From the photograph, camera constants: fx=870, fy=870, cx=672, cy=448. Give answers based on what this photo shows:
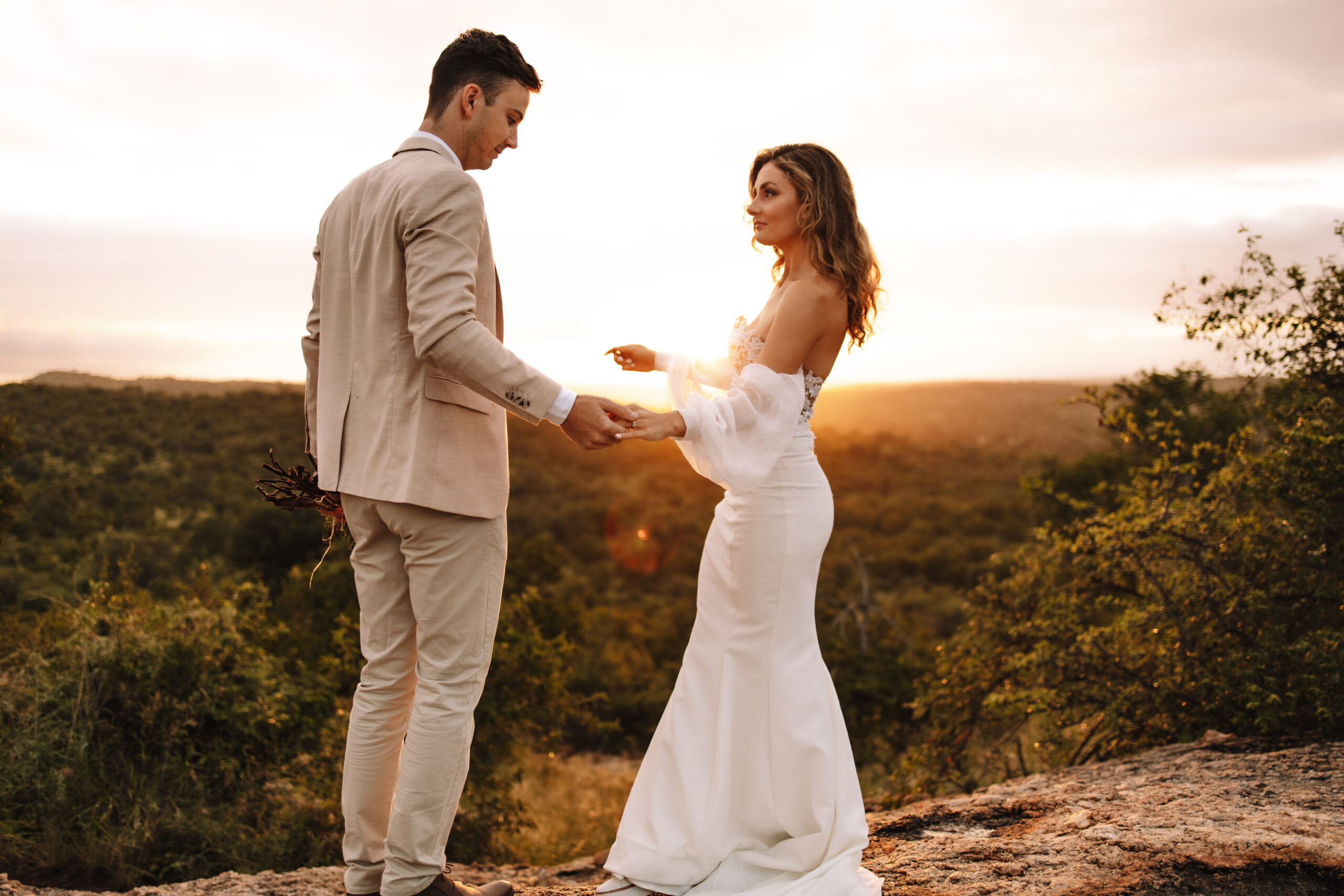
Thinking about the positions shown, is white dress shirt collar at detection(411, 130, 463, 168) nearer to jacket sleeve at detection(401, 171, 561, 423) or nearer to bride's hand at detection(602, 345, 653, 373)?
jacket sleeve at detection(401, 171, 561, 423)

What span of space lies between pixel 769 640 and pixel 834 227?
4.42 feet

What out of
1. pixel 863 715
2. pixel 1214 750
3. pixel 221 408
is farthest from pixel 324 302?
pixel 221 408

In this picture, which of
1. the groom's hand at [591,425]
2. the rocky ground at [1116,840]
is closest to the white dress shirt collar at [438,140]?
the groom's hand at [591,425]

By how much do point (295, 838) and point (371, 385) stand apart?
3112 mm

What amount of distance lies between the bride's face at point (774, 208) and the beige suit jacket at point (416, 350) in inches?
37.7

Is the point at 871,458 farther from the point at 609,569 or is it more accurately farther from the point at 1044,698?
the point at 1044,698

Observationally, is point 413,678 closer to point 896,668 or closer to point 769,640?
point 769,640

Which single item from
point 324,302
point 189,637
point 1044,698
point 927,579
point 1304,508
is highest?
point 324,302

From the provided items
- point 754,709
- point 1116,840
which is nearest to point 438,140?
point 754,709

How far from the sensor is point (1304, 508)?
4656mm

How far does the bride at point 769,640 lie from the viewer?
2586mm

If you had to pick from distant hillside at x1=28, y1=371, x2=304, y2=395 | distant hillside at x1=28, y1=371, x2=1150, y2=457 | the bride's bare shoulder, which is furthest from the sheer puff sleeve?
distant hillside at x1=28, y1=371, x2=1150, y2=457

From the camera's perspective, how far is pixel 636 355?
131 inches

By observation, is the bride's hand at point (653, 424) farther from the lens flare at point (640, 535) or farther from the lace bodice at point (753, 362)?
the lens flare at point (640, 535)
